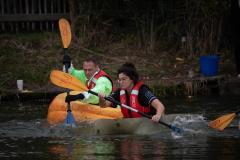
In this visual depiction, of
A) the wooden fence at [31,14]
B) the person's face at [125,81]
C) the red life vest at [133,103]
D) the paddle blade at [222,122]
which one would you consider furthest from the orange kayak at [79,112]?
the wooden fence at [31,14]

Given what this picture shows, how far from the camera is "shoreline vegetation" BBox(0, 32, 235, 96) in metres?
16.7

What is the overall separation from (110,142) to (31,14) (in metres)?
8.05

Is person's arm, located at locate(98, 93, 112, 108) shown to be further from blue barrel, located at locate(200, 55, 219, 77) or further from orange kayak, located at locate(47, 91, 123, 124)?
blue barrel, located at locate(200, 55, 219, 77)

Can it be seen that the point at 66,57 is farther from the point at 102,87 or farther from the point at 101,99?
the point at 101,99

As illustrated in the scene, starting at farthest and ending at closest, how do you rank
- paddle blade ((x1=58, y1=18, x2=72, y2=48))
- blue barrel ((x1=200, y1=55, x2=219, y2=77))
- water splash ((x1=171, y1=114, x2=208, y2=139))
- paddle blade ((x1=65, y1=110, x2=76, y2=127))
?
blue barrel ((x1=200, y1=55, x2=219, y2=77)), paddle blade ((x1=58, y1=18, x2=72, y2=48)), paddle blade ((x1=65, y1=110, x2=76, y2=127)), water splash ((x1=171, y1=114, x2=208, y2=139))

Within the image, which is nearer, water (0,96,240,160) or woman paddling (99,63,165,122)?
water (0,96,240,160)

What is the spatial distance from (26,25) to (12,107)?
421 centimetres

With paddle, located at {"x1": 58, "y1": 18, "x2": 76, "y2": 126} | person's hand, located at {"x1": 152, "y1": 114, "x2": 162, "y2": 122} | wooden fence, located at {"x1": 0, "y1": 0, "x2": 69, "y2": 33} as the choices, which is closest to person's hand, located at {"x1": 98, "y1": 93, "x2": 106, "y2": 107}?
paddle, located at {"x1": 58, "y1": 18, "x2": 76, "y2": 126}

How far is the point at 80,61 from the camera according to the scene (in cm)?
1786

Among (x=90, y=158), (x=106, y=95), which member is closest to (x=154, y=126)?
(x=106, y=95)

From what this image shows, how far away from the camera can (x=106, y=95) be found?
497 inches

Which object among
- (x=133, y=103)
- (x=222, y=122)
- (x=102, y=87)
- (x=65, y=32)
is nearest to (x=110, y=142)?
(x=133, y=103)

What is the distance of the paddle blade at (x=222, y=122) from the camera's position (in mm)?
12148

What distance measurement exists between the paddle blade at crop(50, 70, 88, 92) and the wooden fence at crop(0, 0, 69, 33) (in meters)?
6.32
